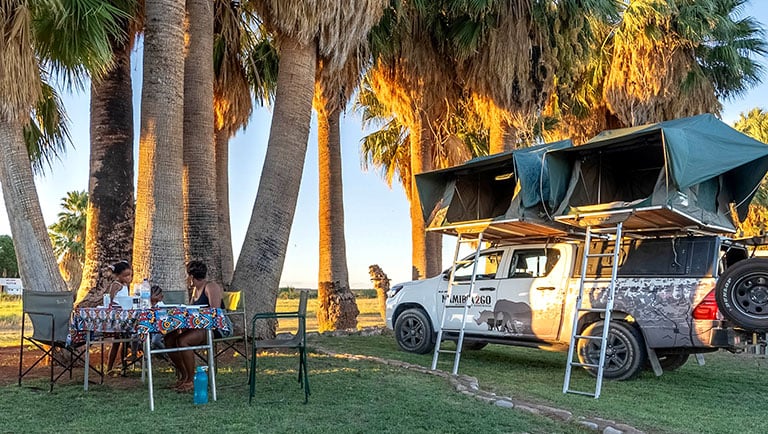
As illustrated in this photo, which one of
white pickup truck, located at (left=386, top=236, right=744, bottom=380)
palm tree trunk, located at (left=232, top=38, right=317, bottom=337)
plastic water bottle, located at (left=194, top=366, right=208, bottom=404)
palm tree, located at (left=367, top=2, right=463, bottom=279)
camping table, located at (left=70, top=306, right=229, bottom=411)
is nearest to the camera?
camping table, located at (left=70, top=306, right=229, bottom=411)

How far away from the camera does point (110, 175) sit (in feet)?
34.3

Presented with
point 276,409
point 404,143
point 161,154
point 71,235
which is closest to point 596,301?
point 276,409

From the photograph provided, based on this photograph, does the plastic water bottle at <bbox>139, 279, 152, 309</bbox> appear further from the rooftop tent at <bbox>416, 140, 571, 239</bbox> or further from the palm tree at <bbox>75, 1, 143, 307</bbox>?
the rooftop tent at <bbox>416, 140, 571, 239</bbox>

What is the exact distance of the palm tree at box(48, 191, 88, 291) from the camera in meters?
33.7

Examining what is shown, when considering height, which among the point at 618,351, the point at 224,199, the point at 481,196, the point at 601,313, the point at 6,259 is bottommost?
the point at 618,351

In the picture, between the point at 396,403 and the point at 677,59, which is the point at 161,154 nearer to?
the point at 396,403

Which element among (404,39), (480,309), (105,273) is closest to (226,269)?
(105,273)

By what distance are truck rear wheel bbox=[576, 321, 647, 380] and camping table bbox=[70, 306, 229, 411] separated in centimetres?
486

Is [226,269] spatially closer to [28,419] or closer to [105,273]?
[105,273]

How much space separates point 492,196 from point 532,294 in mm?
2030

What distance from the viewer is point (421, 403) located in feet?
21.1

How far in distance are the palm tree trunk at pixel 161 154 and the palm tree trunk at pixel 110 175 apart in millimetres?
1805

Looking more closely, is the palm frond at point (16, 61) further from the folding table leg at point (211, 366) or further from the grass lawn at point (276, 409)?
the folding table leg at point (211, 366)

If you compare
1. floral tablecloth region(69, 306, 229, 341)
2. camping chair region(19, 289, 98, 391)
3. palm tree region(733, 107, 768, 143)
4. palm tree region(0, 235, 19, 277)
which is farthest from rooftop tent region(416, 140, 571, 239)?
palm tree region(0, 235, 19, 277)
